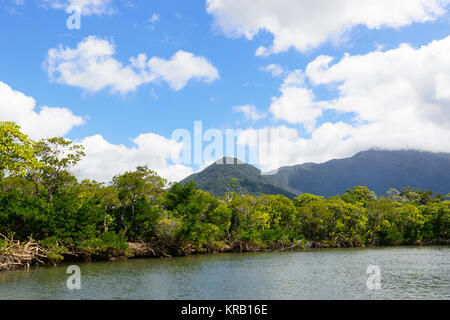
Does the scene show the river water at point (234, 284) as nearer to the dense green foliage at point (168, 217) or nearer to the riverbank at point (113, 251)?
the riverbank at point (113, 251)

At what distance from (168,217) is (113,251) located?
8662mm

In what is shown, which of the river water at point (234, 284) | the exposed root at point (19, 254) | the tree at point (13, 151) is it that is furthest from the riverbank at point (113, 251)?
the tree at point (13, 151)

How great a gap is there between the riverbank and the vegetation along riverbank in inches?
4.6

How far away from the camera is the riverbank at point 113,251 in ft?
96.1

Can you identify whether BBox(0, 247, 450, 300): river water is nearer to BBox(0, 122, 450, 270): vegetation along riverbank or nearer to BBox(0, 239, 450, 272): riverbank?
BBox(0, 239, 450, 272): riverbank

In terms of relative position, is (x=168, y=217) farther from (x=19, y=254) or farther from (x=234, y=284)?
(x=234, y=284)

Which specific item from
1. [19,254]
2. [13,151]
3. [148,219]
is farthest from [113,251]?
[13,151]

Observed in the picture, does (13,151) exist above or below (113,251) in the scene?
above

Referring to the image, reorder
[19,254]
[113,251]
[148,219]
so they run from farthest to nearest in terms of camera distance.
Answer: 1. [148,219]
2. [113,251]
3. [19,254]

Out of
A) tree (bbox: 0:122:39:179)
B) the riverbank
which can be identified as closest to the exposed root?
the riverbank

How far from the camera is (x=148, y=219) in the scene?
1676 inches

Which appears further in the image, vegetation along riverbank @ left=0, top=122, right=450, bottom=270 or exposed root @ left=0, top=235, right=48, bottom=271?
vegetation along riverbank @ left=0, top=122, right=450, bottom=270

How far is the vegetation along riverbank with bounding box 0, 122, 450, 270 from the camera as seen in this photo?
31.7 metres
